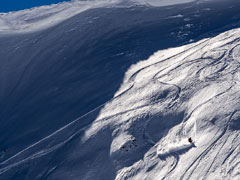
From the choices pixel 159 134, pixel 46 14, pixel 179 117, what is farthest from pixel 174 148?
pixel 46 14

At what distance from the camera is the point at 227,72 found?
9.24 m

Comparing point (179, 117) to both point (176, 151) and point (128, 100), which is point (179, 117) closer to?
point (176, 151)

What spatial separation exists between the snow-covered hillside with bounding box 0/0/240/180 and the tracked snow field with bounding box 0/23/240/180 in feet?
0.09

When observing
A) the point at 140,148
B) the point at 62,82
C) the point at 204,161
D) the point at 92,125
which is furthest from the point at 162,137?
the point at 62,82

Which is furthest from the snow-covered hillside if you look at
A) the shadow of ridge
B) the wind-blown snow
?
the wind-blown snow

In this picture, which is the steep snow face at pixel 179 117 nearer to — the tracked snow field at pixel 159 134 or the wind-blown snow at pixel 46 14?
the tracked snow field at pixel 159 134

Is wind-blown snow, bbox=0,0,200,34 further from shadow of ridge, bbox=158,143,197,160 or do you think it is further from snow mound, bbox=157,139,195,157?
shadow of ridge, bbox=158,143,197,160

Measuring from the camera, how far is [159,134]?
802cm

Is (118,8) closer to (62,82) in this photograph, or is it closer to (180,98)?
(62,82)

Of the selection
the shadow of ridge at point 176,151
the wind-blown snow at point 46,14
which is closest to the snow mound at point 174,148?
the shadow of ridge at point 176,151

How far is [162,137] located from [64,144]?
8.98 ft

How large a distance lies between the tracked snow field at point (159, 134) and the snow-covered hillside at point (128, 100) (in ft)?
0.09

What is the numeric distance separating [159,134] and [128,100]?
182cm

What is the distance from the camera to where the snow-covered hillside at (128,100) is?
749 cm
